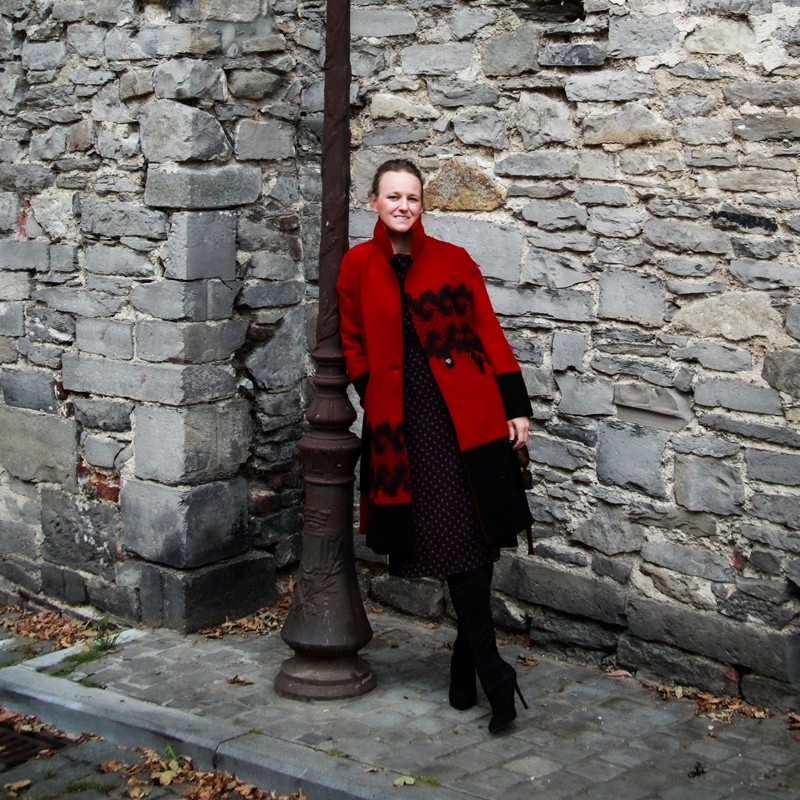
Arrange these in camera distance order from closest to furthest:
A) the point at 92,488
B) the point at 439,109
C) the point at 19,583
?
the point at 439,109
the point at 92,488
the point at 19,583

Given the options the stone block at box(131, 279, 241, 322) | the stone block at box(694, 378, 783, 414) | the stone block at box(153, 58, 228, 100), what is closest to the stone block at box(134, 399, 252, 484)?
the stone block at box(131, 279, 241, 322)

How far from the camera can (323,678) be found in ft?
15.4

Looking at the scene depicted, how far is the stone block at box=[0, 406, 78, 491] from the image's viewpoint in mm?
5746

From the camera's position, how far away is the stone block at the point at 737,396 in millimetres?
4535

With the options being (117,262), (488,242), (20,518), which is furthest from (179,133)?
(20,518)

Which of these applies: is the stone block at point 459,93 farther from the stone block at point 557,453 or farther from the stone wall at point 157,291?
the stone block at point 557,453

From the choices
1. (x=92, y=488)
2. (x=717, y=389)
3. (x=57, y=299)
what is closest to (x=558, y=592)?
(x=717, y=389)

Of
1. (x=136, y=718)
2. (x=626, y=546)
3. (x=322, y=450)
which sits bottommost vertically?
(x=136, y=718)

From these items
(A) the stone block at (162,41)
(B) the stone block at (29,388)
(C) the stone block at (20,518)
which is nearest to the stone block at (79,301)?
(B) the stone block at (29,388)

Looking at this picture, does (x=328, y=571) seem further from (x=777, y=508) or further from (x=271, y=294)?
(x=777, y=508)

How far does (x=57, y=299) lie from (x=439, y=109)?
5.95 feet

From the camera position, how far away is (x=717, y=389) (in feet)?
15.3

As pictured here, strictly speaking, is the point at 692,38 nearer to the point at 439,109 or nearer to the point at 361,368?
the point at 439,109

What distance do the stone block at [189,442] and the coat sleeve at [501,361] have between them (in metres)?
1.43
